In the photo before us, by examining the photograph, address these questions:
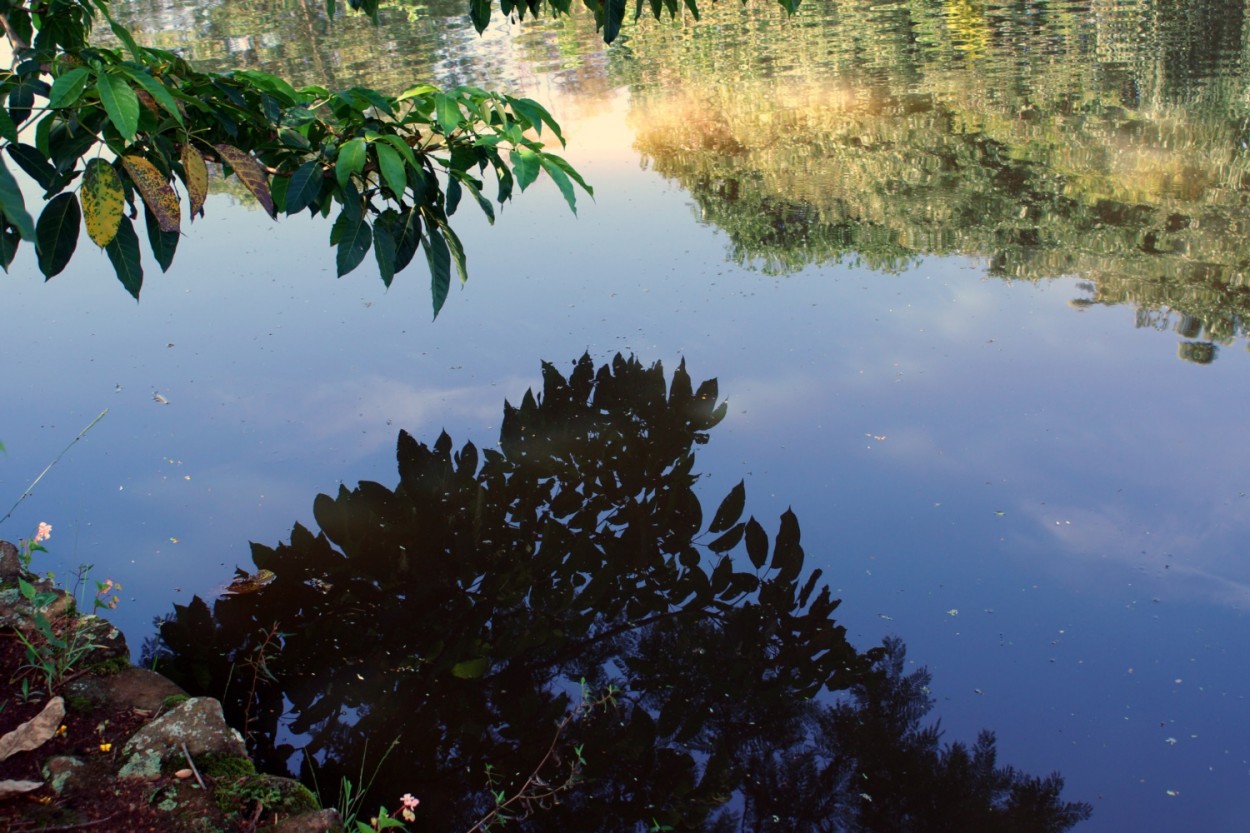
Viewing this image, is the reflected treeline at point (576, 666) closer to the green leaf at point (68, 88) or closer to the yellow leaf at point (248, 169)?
the yellow leaf at point (248, 169)

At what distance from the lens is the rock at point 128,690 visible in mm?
2467

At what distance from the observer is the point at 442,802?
2473 millimetres

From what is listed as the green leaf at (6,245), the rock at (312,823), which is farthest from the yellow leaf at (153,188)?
the rock at (312,823)

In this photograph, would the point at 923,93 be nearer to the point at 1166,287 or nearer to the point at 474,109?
the point at 1166,287

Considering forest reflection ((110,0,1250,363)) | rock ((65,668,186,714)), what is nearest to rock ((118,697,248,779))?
rock ((65,668,186,714))

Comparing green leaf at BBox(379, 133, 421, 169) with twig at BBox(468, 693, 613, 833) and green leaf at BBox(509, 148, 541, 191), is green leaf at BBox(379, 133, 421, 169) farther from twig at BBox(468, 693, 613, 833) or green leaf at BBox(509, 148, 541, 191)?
twig at BBox(468, 693, 613, 833)

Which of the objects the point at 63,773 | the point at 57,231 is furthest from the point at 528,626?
the point at 57,231

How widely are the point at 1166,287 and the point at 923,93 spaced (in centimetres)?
370

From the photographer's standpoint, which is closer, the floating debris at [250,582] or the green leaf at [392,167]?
the green leaf at [392,167]

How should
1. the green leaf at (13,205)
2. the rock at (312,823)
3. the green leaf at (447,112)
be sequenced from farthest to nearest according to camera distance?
1. the green leaf at (447,112)
2. the rock at (312,823)
3. the green leaf at (13,205)

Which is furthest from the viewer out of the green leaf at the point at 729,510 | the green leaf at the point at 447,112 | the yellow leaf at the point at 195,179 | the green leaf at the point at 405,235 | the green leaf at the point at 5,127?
the green leaf at the point at 729,510

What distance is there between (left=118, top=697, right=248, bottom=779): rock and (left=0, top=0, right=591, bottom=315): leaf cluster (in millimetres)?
937

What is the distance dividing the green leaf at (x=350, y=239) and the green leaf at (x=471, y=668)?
3.81ft

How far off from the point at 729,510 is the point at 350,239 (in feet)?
5.42
